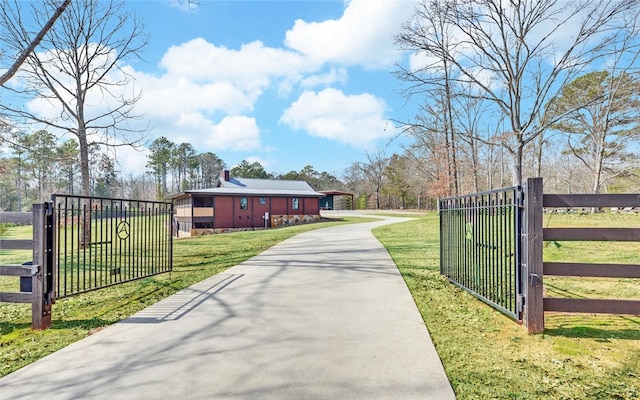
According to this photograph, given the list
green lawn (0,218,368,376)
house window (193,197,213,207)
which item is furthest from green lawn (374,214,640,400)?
house window (193,197,213,207)

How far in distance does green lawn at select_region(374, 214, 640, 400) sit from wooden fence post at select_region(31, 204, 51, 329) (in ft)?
13.5

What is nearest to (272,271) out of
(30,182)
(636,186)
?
(636,186)

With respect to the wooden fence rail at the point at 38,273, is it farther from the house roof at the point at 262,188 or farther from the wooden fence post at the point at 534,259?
the house roof at the point at 262,188

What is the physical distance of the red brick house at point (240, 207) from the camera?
85.4ft

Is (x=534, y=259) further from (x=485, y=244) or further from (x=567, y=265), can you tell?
(x=485, y=244)

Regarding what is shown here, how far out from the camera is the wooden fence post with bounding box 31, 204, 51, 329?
3.53 m

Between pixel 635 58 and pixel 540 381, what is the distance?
51.8 ft

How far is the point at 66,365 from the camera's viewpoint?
272 centimetres

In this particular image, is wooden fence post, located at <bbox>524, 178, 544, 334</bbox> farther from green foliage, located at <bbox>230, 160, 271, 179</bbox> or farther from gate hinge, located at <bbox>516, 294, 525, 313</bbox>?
green foliage, located at <bbox>230, 160, 271, 179</bbox>

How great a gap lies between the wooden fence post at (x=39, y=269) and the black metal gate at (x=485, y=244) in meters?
4.87

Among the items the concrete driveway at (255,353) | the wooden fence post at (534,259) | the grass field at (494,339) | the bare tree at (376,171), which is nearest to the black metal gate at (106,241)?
the grass field at (494,339)

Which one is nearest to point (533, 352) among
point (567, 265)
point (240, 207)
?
point (567, 265)

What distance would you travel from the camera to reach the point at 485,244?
13.6 ft

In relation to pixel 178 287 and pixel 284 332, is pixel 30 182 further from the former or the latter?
pixel 284 332
